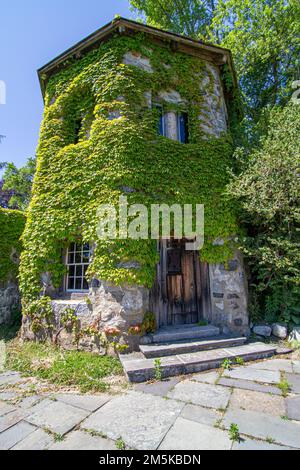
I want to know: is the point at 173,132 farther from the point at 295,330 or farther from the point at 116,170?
the point at 295,330

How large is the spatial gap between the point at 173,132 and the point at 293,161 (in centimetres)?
291

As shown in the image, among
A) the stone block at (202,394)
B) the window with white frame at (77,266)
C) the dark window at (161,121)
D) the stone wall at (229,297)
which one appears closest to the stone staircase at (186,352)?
the stone wall at (229,297)

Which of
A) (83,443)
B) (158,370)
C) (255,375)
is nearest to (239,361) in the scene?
(255,375)

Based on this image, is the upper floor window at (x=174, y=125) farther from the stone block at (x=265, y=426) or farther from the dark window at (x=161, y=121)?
the stone block at (x=265, y=426)

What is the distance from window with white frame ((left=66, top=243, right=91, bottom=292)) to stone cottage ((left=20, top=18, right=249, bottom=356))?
0.08 ft

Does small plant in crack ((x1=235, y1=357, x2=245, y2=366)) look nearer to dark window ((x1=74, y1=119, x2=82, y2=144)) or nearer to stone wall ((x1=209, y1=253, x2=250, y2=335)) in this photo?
stone wall ((x1=209, y1=253, x2=250, y2=335))

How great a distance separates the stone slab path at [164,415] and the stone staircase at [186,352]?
192 millimetres

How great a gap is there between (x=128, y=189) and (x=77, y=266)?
228 cm

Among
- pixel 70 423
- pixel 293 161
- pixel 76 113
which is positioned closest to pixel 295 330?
pixel 293 161

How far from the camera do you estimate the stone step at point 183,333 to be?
15.9 ft

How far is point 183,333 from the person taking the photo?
16.3 ft

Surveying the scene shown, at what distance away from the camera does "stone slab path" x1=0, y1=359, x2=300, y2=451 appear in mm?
2367

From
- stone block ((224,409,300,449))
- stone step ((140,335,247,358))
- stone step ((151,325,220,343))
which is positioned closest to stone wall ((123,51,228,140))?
stone step ((151,325,220,343))

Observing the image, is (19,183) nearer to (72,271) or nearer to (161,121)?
(72,271)
